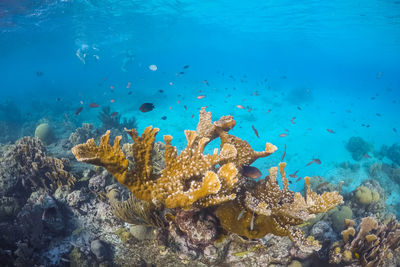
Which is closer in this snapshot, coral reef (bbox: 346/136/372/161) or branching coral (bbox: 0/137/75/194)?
branching coral (bbox: 0/137/75/194)

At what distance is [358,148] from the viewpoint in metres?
16.8

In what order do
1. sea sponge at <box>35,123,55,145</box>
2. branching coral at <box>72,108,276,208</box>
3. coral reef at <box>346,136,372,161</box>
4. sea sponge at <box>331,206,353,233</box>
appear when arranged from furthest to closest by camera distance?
coral reef at <box>346,136,372,161</box>, sea sponge at <box>35,123,55,145</box>, sea sponge at <box>331,206,353,233</box>, branching coral at <box>72,108,276,208</box>

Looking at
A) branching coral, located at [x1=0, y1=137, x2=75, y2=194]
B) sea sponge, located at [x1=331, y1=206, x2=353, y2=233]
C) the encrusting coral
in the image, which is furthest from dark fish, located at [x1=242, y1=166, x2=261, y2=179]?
branching coral, located at [x1=0, y1=137, x2=75, y2=194]

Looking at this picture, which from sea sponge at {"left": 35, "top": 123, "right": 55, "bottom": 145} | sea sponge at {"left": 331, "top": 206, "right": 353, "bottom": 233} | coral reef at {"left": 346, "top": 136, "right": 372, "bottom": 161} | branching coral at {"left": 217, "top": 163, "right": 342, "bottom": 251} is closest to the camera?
branching coral at {"left": 217, "top": 163, "right": 342, "bottom": 251}

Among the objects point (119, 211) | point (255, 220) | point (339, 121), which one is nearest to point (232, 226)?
point (255, 220)

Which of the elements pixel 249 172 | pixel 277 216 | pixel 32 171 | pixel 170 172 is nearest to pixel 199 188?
pixel 170 172

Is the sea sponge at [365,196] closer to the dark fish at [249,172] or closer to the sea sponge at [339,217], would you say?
the sea sponge at [339,217]

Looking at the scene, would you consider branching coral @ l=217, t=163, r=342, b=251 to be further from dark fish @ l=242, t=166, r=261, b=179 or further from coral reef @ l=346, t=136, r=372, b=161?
coral reef @ l=346, t=136, r=372, b=161

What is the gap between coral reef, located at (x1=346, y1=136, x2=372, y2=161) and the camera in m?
16.0

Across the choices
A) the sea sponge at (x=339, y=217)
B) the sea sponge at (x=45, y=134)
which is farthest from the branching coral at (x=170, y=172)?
the sea sponge at (x=45, y=134)


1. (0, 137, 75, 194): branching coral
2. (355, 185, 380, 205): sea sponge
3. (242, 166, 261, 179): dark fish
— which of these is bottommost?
(355, 185, 380, 205): sea sponge

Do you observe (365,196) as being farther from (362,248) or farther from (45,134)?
(45,134)

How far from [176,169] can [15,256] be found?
3.47m

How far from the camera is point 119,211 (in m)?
3.64
